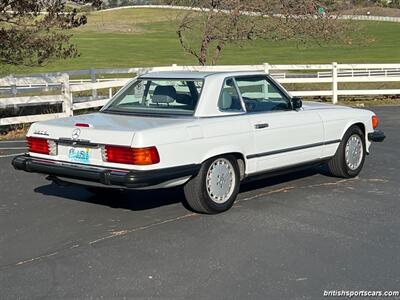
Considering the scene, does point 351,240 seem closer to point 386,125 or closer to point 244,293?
point 244,293

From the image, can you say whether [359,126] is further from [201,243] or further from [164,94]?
[201,243]

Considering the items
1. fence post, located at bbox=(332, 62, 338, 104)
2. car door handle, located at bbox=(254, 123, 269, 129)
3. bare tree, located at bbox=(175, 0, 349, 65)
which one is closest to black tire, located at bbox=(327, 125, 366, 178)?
car door handle, located at bbox=(254, 123, 269, 129)

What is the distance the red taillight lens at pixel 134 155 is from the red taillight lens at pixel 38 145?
92 centimetres

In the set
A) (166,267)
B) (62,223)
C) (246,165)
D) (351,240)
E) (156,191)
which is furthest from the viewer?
(156,191)

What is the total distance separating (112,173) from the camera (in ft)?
19.6

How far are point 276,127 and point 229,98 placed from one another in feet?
2.08

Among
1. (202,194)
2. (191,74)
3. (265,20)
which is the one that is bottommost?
(202,194)

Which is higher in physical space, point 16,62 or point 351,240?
point 16,62

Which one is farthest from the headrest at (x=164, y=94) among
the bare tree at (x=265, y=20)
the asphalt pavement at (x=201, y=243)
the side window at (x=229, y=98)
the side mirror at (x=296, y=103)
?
the bare tree at (x=265, y=20)

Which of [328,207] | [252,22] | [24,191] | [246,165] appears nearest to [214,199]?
[246,165]

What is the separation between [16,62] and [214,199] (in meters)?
10.2

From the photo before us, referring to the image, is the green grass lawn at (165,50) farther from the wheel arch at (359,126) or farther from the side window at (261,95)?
the side window at (261,95)

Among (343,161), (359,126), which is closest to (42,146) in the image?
(343,161)

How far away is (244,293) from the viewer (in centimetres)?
445
